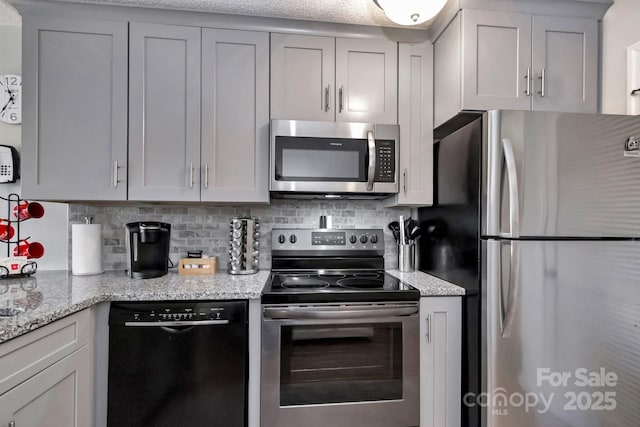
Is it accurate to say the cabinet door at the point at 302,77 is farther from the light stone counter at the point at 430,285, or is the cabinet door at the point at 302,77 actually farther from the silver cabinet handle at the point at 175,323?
the silver cabinet handle at the point at 175,323

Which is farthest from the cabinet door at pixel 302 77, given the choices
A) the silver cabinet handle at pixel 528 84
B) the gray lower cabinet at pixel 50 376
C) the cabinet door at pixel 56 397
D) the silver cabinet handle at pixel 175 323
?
the cabinet door at pixel 56 397

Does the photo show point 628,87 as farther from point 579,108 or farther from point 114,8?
point 114,8

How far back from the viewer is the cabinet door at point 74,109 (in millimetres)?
1618

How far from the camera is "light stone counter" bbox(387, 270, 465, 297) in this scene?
1.54 metres

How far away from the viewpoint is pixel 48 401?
1092 millimetres

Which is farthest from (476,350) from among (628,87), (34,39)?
(34,39)

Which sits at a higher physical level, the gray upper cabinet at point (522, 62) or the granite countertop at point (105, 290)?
the gray upper cabinet at point (522, 62)

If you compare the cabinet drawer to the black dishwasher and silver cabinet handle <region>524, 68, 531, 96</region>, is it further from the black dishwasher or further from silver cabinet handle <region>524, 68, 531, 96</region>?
silver cabinet handle <region>524, 68, 531, 96</region>

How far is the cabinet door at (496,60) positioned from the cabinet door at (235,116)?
3.72 ft

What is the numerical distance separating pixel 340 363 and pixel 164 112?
5.48ft

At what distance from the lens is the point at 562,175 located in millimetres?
1357

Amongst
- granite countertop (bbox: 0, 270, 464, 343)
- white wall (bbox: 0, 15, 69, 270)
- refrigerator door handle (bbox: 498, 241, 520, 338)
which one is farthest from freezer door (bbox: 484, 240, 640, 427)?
white wall (bbox: 0, 15, 69, 270)

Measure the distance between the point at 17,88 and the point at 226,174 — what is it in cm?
150

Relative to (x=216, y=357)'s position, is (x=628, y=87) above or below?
above
